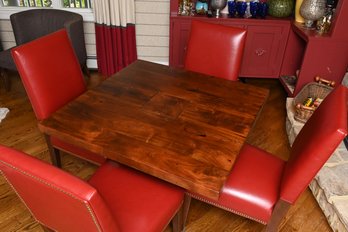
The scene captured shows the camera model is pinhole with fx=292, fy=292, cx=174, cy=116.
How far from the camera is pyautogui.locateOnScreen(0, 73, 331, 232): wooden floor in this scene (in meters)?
1.62

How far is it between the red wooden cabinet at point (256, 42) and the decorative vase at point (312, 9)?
0.73 feet

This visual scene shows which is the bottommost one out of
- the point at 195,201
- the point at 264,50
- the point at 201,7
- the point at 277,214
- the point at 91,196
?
the point at 195,201

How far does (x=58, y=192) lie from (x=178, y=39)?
88.3 inches

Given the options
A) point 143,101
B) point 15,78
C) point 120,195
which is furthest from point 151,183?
point 15,78

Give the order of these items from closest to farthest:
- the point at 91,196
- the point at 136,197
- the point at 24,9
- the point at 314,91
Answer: the point at 91,196, the point at 136,197, the point at 314,91, the point at 24,9

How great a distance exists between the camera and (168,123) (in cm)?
127

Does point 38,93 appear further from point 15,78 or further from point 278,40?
point 278,40

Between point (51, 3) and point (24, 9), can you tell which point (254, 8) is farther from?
point (24, 9)

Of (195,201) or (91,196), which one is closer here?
(91,196)

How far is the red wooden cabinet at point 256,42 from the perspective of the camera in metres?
2.65

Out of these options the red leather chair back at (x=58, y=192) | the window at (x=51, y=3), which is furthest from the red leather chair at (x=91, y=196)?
the window at (x=51, y=3)

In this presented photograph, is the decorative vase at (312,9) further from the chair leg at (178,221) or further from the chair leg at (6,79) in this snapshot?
the chair leg at (6,79)

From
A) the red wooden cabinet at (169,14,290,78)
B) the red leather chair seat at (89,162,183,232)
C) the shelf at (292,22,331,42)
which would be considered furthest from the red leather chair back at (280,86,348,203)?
the red wooden cabinet at (169,14,290,78)

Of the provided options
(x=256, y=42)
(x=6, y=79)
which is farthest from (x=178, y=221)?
(x=6, y=79)
